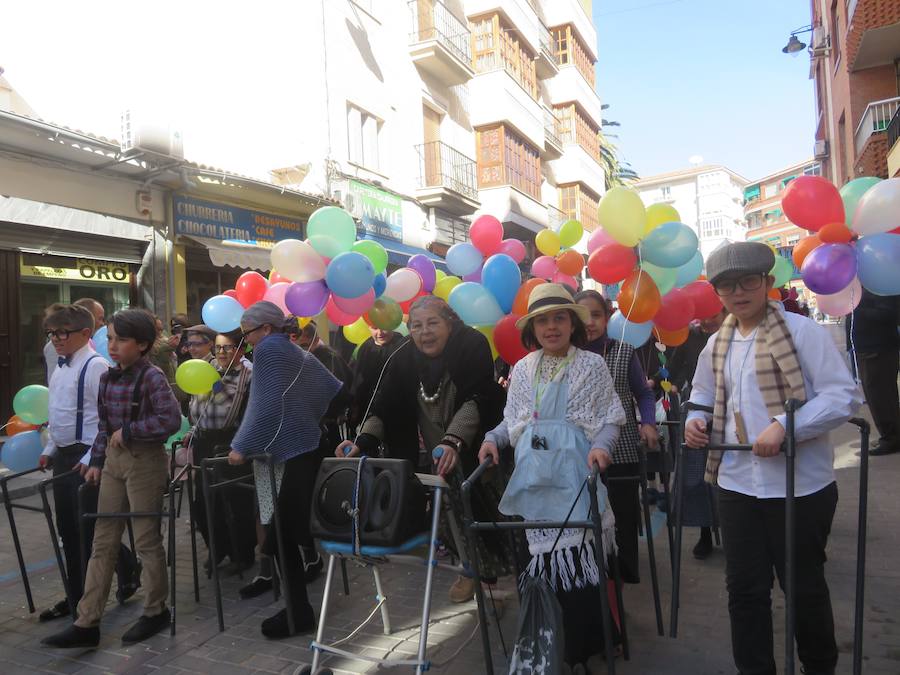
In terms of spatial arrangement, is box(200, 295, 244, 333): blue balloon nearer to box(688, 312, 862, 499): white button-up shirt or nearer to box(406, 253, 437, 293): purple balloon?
box(406, 253, 437, 293): purple balloon

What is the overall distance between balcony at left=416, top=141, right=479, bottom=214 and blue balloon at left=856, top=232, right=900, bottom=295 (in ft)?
45.5

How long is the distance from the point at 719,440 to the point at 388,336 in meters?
3.31

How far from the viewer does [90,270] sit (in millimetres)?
10812

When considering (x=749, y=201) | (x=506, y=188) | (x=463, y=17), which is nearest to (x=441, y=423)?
(x=506, y=188)

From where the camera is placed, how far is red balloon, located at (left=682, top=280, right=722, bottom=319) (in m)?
5.26

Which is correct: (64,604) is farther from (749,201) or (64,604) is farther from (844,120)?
(749,201)

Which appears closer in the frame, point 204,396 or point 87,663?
point 87,663

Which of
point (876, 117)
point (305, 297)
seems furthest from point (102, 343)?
point (876, 117)

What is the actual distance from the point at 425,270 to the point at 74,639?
157 inches

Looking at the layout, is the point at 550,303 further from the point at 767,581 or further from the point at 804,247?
the point at 804,247

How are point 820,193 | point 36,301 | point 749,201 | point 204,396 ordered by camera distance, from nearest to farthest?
point 820,193, point 204,396, point 36,301, point 749,201

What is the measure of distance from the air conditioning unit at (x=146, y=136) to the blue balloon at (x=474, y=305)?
747 cm

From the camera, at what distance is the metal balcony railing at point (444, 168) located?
1762 cm

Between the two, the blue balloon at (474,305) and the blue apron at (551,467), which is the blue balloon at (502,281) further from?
the blue apron at (551,467)
